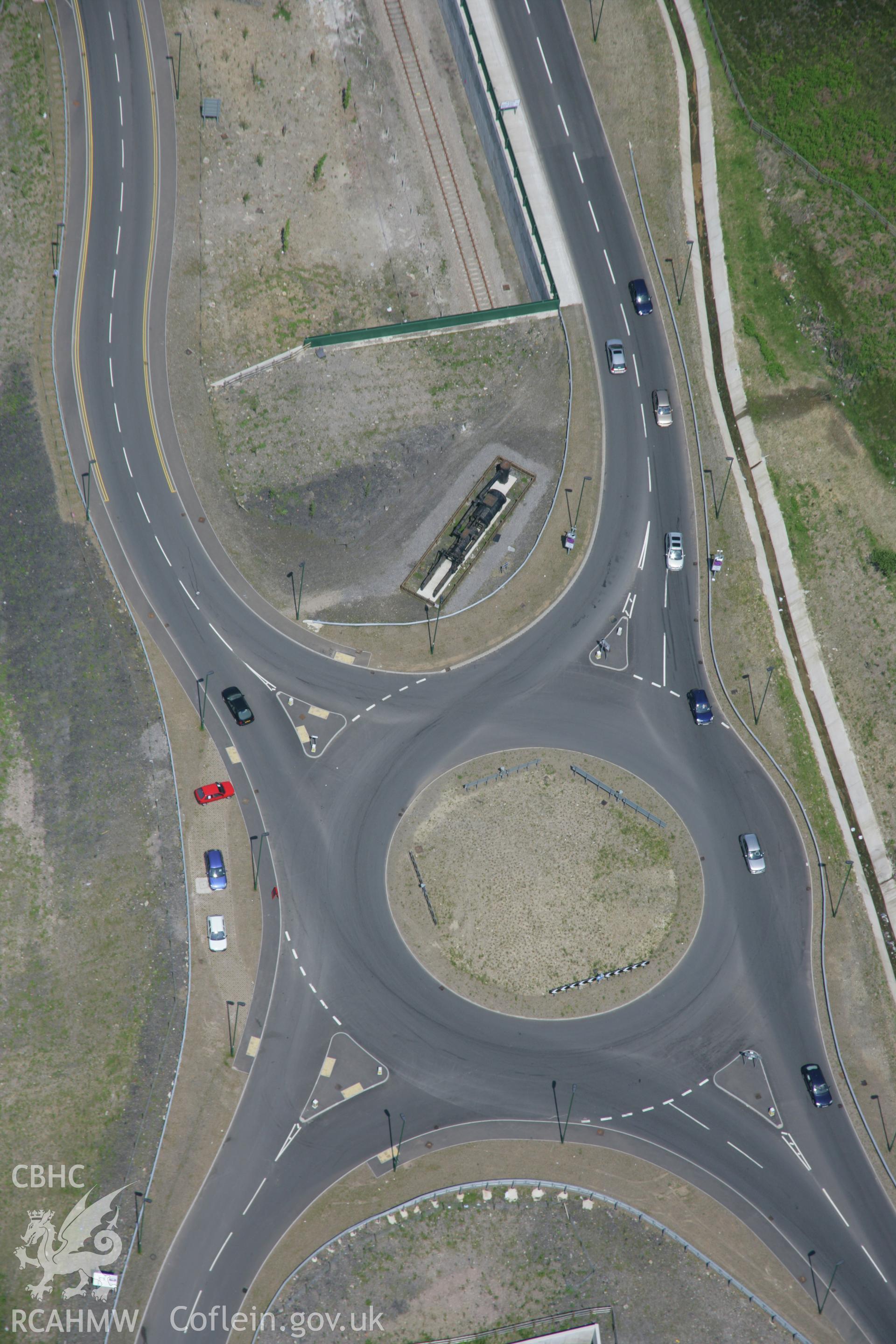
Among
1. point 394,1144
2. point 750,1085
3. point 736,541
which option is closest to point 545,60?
point 736,541

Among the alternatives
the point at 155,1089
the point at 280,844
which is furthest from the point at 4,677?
the point at 155,1089

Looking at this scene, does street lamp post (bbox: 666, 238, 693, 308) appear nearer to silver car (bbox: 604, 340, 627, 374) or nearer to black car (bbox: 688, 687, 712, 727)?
silver car (bbox: 604, 340, 627, 374)

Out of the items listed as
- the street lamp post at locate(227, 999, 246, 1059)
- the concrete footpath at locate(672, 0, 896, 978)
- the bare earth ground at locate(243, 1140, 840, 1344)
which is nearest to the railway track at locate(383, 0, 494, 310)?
the concrete footpath at locate(672, 0, 896, 978)

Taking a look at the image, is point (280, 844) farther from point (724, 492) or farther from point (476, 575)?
point (724, 492)

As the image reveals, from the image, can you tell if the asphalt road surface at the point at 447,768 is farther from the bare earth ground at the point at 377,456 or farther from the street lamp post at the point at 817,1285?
the bare earth ground at the point at 377,456

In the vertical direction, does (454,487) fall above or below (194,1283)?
above

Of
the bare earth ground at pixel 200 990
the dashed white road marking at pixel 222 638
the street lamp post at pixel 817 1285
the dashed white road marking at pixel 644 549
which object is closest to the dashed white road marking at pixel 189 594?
the dashed white road marking at pixel 222 638
